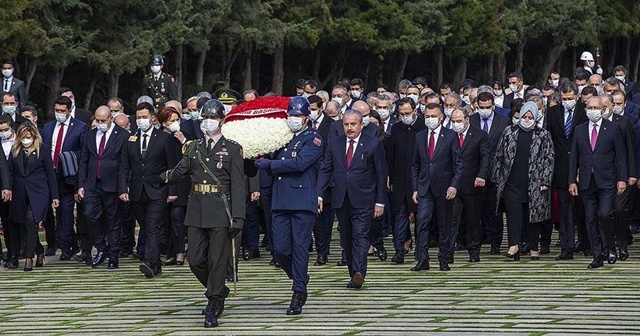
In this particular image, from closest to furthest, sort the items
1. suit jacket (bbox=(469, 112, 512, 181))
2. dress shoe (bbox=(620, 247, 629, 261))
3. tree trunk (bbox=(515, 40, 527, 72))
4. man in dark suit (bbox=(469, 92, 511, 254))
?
dress shoe (bbox=(620, 247, 629, 261)) → suit jacket (bbox=(469, 112, 512, 181)) → man in dark suit (bbox=(469, 92, 511, 254)) → tree trunk (bbox=(515, 40, 527, 72))

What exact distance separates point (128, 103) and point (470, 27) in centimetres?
1845

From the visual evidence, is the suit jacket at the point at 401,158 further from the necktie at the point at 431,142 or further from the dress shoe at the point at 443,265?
the dress shoe at the point at 443,265

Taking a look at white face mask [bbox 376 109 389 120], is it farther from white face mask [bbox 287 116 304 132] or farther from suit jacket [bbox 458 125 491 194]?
white face mask [bbox 287 116 304 132]

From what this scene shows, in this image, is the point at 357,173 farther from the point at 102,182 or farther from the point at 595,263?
the point at 102,182

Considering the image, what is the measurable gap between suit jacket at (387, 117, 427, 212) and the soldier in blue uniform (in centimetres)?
453

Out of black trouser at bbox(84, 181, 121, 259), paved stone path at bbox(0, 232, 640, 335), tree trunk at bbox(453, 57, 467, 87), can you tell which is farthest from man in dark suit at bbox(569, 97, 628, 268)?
tree trunk at bbox(453, 57, 467, 87)

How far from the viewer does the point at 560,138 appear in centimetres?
2209

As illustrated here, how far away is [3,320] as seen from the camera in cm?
1712

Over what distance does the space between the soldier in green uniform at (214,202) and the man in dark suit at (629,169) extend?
19.5 feet

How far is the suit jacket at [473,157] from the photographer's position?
846 inches

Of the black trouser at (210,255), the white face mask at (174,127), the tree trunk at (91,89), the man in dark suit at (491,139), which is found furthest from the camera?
the tree trunk at (91,89)

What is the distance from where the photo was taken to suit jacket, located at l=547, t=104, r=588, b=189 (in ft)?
71.6

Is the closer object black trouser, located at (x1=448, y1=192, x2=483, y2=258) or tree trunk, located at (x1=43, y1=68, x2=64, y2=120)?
black trouser, located at (x1=448, y1=192, x2=483, y2=258)

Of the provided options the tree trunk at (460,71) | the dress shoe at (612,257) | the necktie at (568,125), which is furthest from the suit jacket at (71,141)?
the tree trunk at (460,71)
